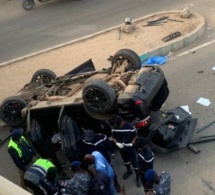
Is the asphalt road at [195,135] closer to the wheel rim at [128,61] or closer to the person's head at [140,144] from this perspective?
the person's head at [140,144]

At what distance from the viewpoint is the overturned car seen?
27.6 ft

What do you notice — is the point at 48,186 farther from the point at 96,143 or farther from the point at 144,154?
the point at 144,154

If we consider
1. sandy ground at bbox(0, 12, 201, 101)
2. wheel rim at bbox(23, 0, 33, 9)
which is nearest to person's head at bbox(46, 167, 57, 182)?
sandy ground at bbox(0, 12, 201, 101)

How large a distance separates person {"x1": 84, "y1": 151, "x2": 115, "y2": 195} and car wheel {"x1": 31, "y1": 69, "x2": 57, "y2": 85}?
4.11 metres

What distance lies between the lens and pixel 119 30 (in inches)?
597

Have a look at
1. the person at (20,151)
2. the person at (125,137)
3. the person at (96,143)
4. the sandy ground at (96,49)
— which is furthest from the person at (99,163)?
the sandy ground at (96,49)

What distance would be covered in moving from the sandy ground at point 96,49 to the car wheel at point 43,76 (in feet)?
5.47

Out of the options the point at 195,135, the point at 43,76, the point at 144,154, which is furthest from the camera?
the point at 43,76

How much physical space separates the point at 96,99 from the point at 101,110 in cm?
22

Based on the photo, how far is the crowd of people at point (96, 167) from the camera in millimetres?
7096

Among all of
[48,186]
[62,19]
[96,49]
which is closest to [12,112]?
[48,186]

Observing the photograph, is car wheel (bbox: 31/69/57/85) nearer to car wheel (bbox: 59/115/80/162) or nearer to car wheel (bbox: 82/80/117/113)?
car wheel (bbox: 59/115/80/162)

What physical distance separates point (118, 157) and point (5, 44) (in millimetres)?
8321

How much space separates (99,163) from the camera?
297 inches
